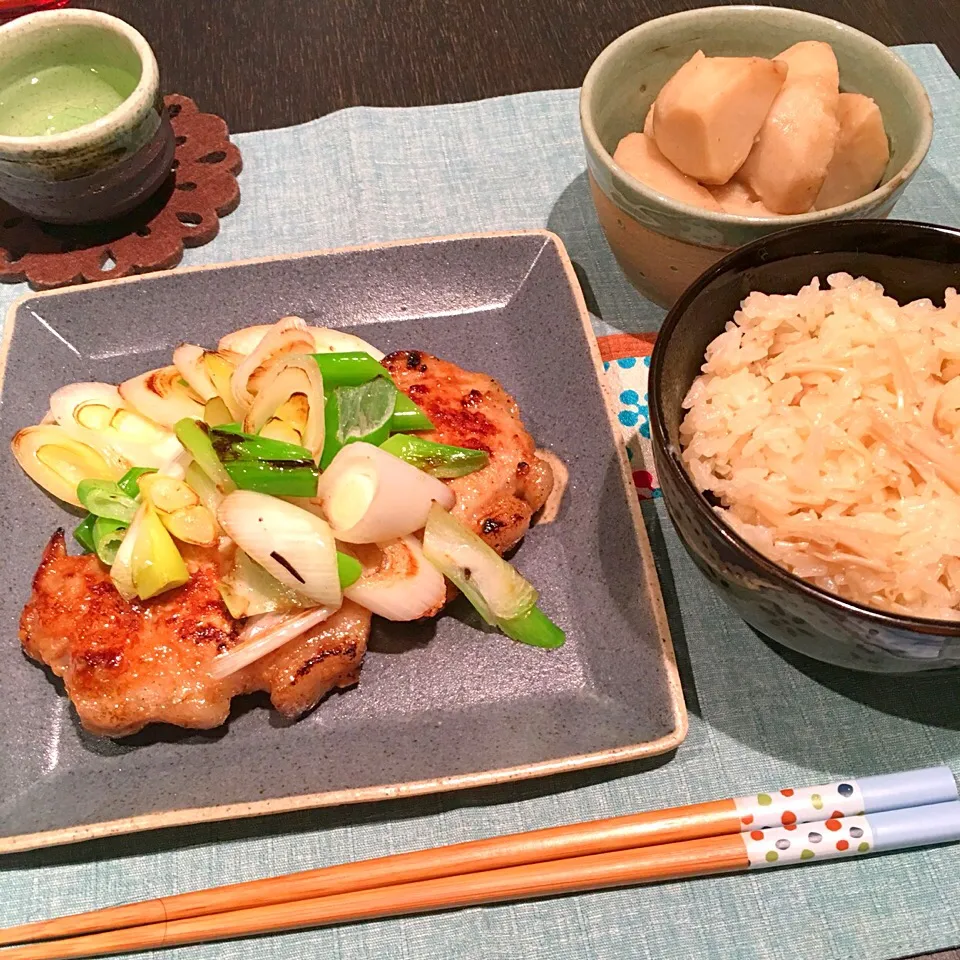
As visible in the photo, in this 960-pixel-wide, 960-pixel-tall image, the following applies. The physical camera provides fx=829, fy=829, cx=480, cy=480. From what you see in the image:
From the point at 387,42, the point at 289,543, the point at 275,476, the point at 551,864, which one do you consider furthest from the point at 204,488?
the point at 387,42

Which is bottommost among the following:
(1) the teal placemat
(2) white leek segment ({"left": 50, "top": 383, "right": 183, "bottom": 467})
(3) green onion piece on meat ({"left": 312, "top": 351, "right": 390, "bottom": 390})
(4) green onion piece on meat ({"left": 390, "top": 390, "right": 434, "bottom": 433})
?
(1) the teal placemat

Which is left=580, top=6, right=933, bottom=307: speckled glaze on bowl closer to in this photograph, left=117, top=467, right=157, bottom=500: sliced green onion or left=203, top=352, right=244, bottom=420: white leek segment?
left=203, top=352, right=244, bottom=420: white leek segment

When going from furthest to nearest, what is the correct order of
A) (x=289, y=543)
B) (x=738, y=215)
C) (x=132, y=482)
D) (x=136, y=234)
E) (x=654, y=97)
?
(x=136, y=234)
(x=654, y=97)
(x=738, y=215)
(x=132, y=482)
(x=289, y=543)

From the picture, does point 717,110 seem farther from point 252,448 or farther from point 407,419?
point 252,448

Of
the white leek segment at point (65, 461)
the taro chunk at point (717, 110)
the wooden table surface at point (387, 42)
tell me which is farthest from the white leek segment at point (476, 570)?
the wooden table surface at point (387, 42)

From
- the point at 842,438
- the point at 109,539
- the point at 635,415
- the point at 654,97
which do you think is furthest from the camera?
the point at 654,97

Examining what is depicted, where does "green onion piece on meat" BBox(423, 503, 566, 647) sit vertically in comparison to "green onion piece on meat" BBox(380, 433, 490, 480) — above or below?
below

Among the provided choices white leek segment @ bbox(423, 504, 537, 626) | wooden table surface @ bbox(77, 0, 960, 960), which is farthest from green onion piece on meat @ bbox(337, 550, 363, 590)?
wooden table surface @ bbox(77, 0, 960, 960)
